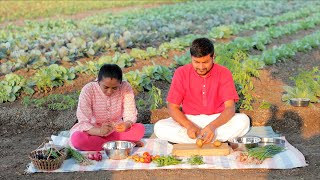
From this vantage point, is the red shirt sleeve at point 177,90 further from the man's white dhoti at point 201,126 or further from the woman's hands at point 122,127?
the woman's hands at point 122,127

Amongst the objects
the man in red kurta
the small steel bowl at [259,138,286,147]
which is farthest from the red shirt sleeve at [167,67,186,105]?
the small steel bowl at [259,138,286,147]

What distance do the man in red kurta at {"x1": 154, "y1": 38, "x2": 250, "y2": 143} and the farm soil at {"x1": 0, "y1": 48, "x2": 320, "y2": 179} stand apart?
0.80 m

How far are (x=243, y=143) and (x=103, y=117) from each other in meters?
1.64

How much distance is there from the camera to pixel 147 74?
34.0 ft

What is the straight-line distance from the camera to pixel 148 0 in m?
29.2

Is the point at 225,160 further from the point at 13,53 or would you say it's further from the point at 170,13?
the point at 170,13

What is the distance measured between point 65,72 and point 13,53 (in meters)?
1.95

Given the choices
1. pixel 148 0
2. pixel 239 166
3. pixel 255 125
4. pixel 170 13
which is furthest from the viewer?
pixel 148 0

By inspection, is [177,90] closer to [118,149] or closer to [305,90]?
[118,149]

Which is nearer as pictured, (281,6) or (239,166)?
(239,166)

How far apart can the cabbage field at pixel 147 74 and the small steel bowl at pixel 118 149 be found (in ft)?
1.35

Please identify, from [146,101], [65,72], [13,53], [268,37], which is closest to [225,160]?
[146,101]

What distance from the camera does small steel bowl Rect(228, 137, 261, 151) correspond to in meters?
7.51

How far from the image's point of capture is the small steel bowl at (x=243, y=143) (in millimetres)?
7509
